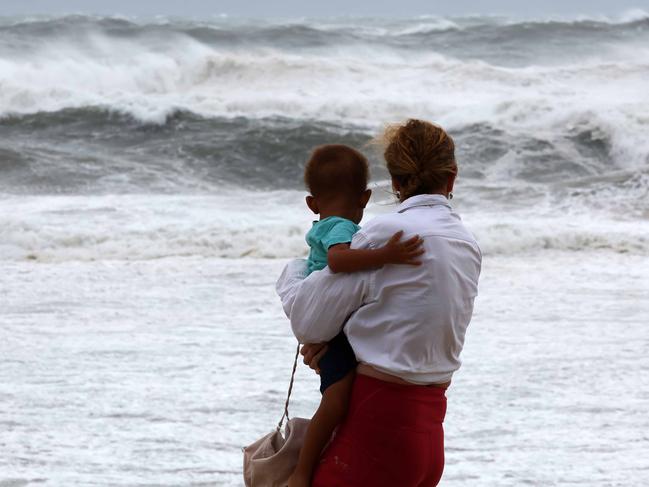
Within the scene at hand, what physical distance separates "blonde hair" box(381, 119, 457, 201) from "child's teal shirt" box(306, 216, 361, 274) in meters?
0.14

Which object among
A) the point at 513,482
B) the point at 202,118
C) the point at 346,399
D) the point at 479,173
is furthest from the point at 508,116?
the point at 346,399

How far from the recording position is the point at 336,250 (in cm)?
217

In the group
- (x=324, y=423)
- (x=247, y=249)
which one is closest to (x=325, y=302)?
(x=324, y=423)

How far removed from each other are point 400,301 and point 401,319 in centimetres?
4

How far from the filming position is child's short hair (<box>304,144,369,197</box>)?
230 centimetres

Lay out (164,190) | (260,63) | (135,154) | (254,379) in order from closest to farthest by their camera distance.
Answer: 1. (254,379)
2. (164,190)
3. (135,154)
4. (260,63)

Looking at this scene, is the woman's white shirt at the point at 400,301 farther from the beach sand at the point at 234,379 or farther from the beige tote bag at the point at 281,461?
the beach sand at the point at 234,379

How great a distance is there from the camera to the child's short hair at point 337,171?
230 centimetres

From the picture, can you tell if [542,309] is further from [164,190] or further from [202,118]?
[202,118]

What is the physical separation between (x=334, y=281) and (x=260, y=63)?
20.9 metres

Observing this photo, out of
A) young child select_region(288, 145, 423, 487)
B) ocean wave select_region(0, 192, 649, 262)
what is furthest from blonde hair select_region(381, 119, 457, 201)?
ocean wave select_region(0, 192, 649, 262)

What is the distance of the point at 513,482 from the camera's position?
161 inches

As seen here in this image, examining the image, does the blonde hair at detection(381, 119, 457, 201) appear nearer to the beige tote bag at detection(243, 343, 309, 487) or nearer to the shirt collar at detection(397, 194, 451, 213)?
the shirt collar at detection(397, 194, 451, 213)

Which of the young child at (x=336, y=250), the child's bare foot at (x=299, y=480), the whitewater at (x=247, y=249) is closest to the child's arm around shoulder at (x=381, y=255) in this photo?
the young child at (x=336, y=250)
